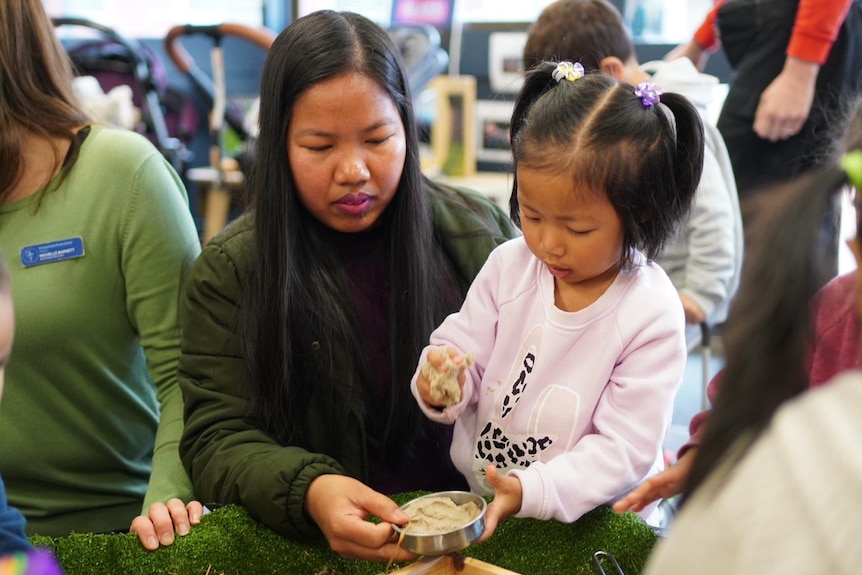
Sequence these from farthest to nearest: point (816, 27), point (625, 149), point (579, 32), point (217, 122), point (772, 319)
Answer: point (217, 122), point (579, 32), point (816, 27), point (625, 149), point (772, 319)

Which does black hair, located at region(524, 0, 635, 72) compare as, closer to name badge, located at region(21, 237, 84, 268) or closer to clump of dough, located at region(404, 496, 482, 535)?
name badge, located at region(21, 237, 84, 268)

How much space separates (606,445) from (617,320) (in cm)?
15

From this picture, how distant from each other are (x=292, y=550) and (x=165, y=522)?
0.16 meters

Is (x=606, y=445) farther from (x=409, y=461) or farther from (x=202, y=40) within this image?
(x=202, y=40)

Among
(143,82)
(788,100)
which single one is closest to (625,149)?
(788,100)

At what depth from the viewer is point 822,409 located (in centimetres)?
55

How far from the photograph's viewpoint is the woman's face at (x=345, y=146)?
124cm

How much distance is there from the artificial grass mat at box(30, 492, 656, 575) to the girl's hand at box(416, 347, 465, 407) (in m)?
0.17

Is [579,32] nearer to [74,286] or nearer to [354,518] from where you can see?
[74,286]

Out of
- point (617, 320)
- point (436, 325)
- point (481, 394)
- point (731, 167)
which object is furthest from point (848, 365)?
point (731, 167)

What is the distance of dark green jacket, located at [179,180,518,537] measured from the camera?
3.80ft

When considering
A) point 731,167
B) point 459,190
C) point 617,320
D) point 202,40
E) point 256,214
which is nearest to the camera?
point 617,320

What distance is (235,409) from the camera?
127 cm

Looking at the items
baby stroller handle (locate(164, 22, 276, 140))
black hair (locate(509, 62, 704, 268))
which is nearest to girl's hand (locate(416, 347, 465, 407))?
black hair (locate(509, 62, 704, 268))
